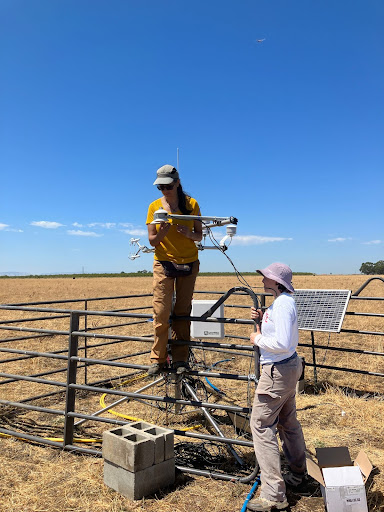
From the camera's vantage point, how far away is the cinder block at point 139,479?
2988 mm

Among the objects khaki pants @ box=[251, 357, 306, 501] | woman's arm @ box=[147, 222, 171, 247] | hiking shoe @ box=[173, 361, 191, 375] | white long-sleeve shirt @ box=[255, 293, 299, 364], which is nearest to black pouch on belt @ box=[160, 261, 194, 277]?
woman's arm @ box=[147, 222, 171, 247]

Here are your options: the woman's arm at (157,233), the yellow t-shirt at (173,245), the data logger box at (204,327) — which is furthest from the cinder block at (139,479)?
the data logger box at (204,327)

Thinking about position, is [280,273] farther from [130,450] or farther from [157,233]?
[130,450]

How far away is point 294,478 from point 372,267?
123937mm

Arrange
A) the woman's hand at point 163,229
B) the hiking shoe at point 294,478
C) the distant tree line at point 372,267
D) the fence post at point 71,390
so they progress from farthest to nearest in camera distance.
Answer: the distant tree line at point 372,267, the fence post at point 71,390, the woman's hand at point 163,229, the hiking shoe at point 294,478

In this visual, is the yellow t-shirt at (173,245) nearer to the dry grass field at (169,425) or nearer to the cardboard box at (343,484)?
the dry grass field at (169,425)

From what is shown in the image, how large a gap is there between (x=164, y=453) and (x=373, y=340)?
27.0 feet

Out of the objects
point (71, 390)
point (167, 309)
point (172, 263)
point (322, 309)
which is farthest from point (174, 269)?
point (322, 309)

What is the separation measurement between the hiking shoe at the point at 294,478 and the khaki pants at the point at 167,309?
4.06 ft

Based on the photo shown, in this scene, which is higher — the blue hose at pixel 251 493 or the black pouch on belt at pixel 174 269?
the black pouch on belt at pixel 174 269

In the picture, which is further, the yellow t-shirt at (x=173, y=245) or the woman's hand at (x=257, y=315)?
the yellow t-shirt at (x=173, y=245)

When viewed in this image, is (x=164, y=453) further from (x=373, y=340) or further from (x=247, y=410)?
(x=373, y=340)

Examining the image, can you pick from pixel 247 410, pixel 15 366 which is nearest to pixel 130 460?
pixel 247 410

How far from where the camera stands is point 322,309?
591 cm
